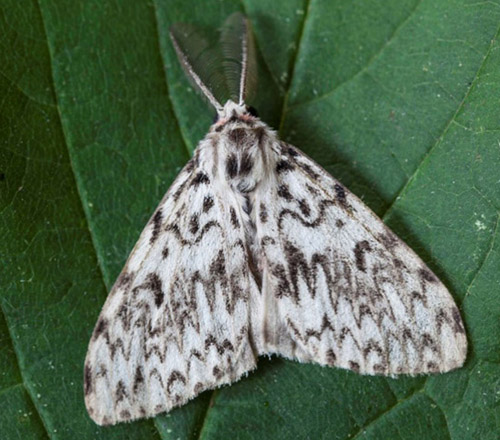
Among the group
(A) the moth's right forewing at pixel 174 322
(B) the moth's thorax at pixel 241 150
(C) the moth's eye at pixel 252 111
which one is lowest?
(A) the moth's right forewing at pixel 174 322

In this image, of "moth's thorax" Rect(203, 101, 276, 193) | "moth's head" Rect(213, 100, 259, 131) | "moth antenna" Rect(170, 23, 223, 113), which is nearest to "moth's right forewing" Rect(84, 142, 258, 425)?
"moth's thorax" Rect(203, 101, 276, 193)

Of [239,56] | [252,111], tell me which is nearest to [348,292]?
[252,111]

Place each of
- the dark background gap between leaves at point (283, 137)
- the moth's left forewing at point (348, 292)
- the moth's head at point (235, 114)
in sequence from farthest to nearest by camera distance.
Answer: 1. the moth's head at point (235, 114)
2. the dark background gap between leaves at point (283, 137)
3. the moth's left forewing at point (348, 292)

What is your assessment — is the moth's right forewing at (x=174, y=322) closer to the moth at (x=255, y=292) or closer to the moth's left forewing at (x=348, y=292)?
the moth at (x=255, y=292)

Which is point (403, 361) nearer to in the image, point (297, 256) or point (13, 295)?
point (297, 256)

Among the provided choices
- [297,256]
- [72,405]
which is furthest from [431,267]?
[72,405]

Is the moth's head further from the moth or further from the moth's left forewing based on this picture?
the moth's left forewing

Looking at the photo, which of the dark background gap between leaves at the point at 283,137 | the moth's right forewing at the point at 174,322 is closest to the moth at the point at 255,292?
the moth's right forewing at the point at 174,322
